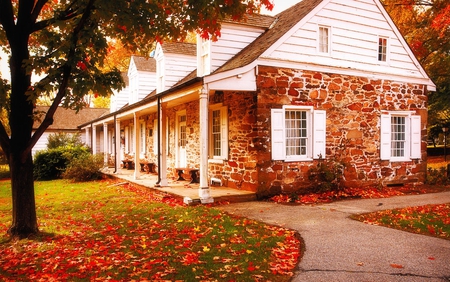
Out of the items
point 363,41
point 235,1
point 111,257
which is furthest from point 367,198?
point 111,257

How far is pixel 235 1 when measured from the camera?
6.92 m

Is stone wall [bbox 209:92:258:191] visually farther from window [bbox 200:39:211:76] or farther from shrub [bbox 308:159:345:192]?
shrub [bbox 308:159:345:192]

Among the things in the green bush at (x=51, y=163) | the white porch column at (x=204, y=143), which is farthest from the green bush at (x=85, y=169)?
the white porch column at (x=204, y=143)

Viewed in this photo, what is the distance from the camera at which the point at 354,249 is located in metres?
5.62

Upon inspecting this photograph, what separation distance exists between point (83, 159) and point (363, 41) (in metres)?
13.2

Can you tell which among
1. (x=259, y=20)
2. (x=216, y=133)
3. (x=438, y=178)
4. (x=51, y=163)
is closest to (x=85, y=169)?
(x=51, y=163)

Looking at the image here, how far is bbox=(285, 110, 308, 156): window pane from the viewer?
11.0 metres

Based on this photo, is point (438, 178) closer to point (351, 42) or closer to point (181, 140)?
point (351, 42)

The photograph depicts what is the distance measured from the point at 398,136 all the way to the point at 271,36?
19.0 ft

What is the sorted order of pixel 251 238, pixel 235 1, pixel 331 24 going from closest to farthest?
1. pixel 251 238
2. pixel 235 1
3. pixel 331 24

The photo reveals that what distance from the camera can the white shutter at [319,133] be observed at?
11.1 metres

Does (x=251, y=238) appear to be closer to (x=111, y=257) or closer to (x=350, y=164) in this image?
(x=111, y=257)

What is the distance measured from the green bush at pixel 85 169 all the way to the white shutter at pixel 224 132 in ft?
26.7

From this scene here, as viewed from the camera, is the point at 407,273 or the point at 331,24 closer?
the point at 407,273
